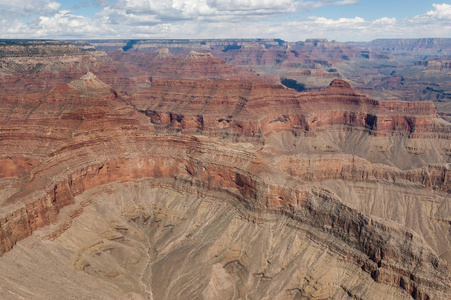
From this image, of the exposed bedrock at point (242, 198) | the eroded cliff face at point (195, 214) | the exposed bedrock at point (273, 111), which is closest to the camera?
the exposed bedrock at point (242, 198)

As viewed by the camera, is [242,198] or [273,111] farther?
[273,111]

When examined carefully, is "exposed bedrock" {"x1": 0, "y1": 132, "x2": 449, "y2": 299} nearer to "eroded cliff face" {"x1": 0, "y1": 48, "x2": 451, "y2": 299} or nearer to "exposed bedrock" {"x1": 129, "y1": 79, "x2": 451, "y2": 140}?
"eroded cliff face" {"x1": 0, "y1": 48, "x2": 451, "y2": 299}

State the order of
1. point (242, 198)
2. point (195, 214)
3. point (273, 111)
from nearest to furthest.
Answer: point (242, 198), point (195, 214), point (273, 111)

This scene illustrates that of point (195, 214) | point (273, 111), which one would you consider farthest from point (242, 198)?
point (273, 111)

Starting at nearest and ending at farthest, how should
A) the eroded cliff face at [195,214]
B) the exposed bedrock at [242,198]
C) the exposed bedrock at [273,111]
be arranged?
the exposed bedrock at [242,198] → the eroded cliff face at [195,214] → the exposed bedrock at [273,111]

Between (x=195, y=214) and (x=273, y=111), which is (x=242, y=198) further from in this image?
(x=273, y=111)

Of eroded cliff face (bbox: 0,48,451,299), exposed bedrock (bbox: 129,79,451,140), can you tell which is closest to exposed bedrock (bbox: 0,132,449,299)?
eroded cliff face (bbox: 0,48,451,299)

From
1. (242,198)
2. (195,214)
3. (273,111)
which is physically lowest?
(195,214)

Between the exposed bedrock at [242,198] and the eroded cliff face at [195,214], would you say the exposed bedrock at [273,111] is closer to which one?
the eroded cliff face at [195,214]

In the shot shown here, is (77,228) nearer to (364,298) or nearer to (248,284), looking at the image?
(248,284)

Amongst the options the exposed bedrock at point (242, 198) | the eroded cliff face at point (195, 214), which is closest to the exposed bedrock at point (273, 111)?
the eroded cliff face at point (195, 214)
